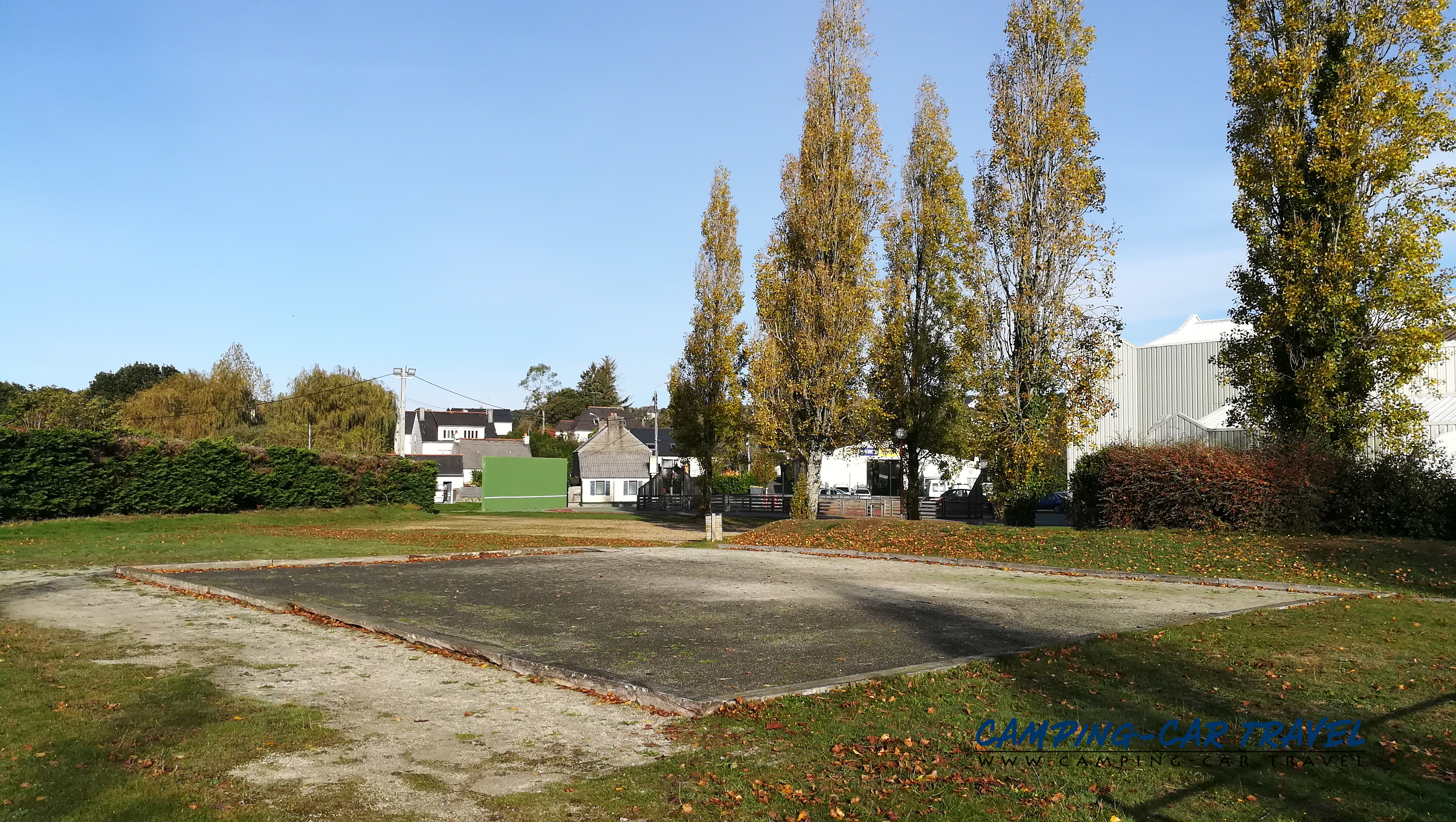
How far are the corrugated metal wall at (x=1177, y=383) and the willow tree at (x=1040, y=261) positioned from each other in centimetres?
1850

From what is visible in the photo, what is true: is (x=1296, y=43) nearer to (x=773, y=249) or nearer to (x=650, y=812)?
(x=773, y=249)

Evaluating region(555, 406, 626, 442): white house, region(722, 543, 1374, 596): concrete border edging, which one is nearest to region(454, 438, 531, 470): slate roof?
region(555, 406, 626, 442): white house

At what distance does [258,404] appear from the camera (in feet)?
204

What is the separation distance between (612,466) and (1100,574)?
61.2 meters

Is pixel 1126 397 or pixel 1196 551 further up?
pixel 1126 397

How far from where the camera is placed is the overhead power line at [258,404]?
54588 mm

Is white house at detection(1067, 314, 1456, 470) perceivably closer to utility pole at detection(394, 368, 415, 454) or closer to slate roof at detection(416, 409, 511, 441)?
utility pole at detection(394, 368, 415, 454)

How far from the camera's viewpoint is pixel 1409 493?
1748cm

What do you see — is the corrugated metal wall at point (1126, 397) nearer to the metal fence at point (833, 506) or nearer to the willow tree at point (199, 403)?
the metal fence at point (833, 506)

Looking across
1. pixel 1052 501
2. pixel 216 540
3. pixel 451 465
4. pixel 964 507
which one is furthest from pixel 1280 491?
pixel 451 465

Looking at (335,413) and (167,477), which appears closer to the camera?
(167,477)

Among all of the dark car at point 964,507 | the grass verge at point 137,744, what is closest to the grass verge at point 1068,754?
the grass verge at point 137,744

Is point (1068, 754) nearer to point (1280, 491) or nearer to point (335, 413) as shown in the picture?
point (1280, 491)

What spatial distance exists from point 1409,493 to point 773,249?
16.9m
